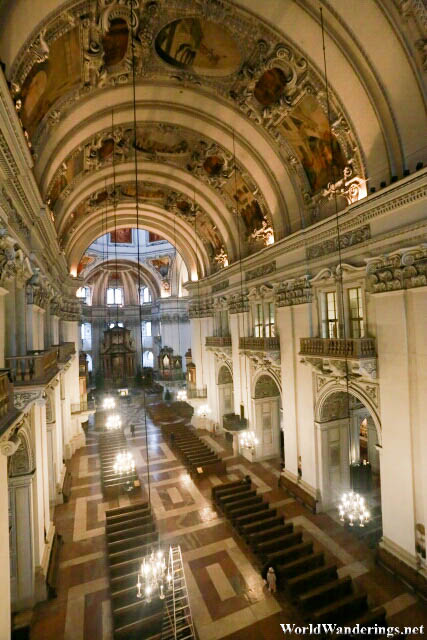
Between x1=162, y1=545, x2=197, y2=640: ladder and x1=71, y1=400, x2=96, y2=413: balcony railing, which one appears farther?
x1=71, y1=400, x2=96, y2=413: balcony railing

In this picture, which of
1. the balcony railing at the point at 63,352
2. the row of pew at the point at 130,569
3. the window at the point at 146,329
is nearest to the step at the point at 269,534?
the row of pew at the point at 130,569

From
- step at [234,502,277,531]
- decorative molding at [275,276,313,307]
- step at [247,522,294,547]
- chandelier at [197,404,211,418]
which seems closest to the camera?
step at [247,522,294,547]

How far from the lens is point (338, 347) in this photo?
9.34m

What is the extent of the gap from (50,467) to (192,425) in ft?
35.1

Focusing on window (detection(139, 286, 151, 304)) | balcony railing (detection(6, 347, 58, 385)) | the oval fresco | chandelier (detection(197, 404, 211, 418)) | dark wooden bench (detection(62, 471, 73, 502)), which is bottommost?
dark wooden bench (detection(62, 471, 73, 502))

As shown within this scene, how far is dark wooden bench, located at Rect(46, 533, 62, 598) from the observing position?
7.80m

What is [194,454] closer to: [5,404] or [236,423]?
[236,423]

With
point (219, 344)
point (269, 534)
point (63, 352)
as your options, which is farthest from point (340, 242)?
point (63, 352)

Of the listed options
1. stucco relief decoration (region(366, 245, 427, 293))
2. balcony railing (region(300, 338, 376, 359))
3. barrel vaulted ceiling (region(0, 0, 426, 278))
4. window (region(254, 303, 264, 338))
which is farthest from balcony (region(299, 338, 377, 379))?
barrel vaulted ceiling (region(0, 0, 426, 278))

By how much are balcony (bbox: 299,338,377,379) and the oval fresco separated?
8551 millimetres

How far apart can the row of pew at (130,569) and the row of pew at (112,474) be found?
6.31 ft

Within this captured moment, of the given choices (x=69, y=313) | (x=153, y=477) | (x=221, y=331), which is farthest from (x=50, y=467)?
(x=221, y=331)

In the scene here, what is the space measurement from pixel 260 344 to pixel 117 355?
21.2 metres

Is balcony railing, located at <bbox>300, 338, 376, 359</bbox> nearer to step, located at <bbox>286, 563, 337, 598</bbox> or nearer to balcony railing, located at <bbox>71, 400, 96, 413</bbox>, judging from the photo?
step, located at <bbox>286, 563, 337, 598</bbox>
